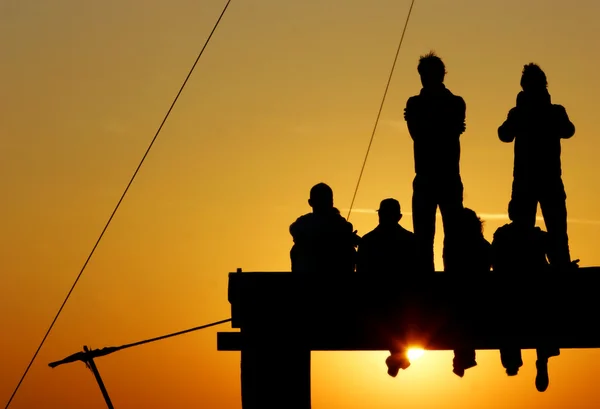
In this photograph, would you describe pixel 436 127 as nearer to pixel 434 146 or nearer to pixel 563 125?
pixel 434 146

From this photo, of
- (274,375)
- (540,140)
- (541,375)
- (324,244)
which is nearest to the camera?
(274,375)

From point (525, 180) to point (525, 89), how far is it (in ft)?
2.67

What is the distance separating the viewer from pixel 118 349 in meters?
8.59

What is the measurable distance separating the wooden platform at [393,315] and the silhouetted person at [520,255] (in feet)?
6.04

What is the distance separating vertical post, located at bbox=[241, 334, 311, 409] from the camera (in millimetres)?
7059

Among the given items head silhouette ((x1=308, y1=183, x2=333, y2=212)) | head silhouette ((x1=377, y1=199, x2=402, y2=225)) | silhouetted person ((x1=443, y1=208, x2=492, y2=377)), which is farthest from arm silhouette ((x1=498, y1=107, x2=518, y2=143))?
head silhouette ((x1=308, y1=183, x2=333, y2=212))

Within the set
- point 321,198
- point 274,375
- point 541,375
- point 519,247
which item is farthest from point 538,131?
point 274,375

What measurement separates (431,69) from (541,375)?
109 inches

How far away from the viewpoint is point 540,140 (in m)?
10.0

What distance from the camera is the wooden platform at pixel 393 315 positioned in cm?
714

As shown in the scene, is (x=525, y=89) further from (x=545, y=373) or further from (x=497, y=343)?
(x=497, y=343)

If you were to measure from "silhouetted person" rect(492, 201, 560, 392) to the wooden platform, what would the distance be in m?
1.84

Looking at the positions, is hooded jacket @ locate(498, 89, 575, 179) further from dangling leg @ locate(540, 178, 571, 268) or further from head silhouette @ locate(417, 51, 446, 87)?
head silhouette @ locate(417, 51, 446, 87)

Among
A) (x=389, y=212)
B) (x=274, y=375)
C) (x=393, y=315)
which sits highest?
(x=389, y=212)
